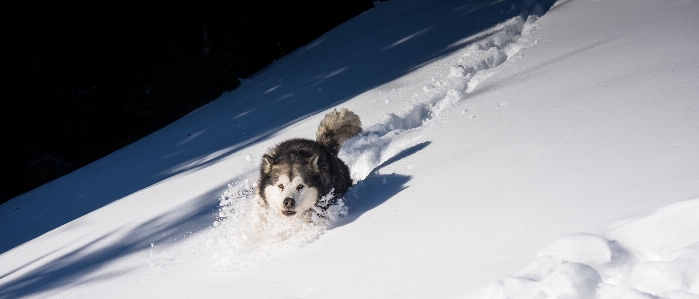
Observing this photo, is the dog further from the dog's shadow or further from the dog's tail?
the dog's tail

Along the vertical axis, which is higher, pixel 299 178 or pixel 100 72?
pixel 100 72

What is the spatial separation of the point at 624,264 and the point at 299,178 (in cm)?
288

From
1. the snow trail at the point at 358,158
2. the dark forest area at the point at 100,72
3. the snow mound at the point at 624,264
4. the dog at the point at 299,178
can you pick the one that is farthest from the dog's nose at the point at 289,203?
the dark forest area at the point at 100,72

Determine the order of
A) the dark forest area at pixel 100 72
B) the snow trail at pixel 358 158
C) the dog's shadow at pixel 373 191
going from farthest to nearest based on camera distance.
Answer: the dark forest area at pixel 100 72
the dog's shadow at pixel 373 191
the snow trail at pixel 358 158

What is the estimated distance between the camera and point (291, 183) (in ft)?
15.0

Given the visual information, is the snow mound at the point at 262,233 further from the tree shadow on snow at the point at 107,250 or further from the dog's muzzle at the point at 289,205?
the tree shadow on snow at the point at 107,250

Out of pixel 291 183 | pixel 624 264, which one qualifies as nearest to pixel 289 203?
pixel 291 183

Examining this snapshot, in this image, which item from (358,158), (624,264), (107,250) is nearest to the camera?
(624,264)

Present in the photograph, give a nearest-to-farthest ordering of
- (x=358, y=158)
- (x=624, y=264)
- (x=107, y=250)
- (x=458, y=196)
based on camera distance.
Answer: (x=624, y=264) → (x=458, y=196) → (x=107, y=250) → (x=358, y=158)

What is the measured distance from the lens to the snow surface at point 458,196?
2393 millimetres

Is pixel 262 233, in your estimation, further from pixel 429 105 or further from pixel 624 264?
pixel 429 105

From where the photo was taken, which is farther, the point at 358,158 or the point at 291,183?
the point at 358,158

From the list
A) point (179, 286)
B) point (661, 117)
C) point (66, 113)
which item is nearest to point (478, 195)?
point (661, 117)

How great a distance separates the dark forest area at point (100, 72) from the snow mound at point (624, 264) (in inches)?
570
